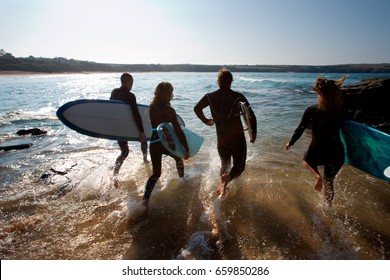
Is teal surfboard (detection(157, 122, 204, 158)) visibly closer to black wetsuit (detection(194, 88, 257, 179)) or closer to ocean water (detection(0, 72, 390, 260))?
black wetsuit (detection(194, 88, 257, 179))

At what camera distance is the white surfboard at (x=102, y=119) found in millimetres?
5957

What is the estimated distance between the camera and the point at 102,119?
6090 mm

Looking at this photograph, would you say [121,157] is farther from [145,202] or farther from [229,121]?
[229,121]

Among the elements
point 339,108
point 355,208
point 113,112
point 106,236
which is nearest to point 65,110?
point 113,112

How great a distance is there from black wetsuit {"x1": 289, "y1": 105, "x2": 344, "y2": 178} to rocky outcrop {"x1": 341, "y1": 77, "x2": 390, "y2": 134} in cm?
548

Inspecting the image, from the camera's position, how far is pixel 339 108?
11.6 ft

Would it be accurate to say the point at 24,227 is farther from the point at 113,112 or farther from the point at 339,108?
the point at 339,108

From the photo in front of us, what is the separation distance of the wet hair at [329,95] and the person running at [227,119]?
0.93 m

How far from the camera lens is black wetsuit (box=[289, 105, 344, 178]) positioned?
3.57 metres

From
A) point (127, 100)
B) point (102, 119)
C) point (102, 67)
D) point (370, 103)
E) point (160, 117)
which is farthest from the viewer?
point (102, 67)

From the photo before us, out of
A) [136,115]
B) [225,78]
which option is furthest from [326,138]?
[136,115]

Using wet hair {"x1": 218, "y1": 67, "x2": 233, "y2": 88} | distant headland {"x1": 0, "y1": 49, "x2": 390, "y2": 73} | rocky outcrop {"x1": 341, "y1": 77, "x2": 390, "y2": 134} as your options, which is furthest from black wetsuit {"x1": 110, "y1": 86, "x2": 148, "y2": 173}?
distant headland {"x1": 0, "y1": 49, "x2": 390, "y2": 73}

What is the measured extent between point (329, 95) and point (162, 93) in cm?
218

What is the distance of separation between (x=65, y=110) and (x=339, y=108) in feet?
17.0
